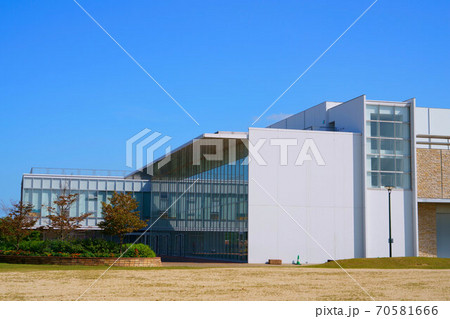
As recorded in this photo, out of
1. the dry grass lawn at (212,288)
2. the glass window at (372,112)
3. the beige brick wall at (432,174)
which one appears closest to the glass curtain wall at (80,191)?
the glass window at (372,112)

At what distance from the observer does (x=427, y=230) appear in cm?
4366

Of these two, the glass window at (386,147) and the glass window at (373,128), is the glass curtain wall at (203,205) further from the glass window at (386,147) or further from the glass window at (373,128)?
the glass window at (386,147)

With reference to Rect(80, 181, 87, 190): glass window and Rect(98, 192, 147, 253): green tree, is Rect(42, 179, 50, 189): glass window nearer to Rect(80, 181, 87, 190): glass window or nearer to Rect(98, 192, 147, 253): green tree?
Rect(80, 181, 87, 190): glass window

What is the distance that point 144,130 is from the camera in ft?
152

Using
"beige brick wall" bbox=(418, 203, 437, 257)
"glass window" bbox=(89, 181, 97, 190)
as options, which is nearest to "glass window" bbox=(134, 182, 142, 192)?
"glass window" bbox=(89, 181, 97, 190)

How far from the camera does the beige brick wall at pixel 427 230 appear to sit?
4284 centimetres

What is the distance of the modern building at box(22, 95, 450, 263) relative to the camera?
39.4 metres

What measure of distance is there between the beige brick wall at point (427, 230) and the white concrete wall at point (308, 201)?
17.5ft

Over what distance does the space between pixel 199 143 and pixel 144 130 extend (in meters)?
5.11

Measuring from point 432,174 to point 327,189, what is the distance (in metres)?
8.63

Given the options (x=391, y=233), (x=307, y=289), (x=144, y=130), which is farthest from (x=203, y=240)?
(x=307, y=289)
